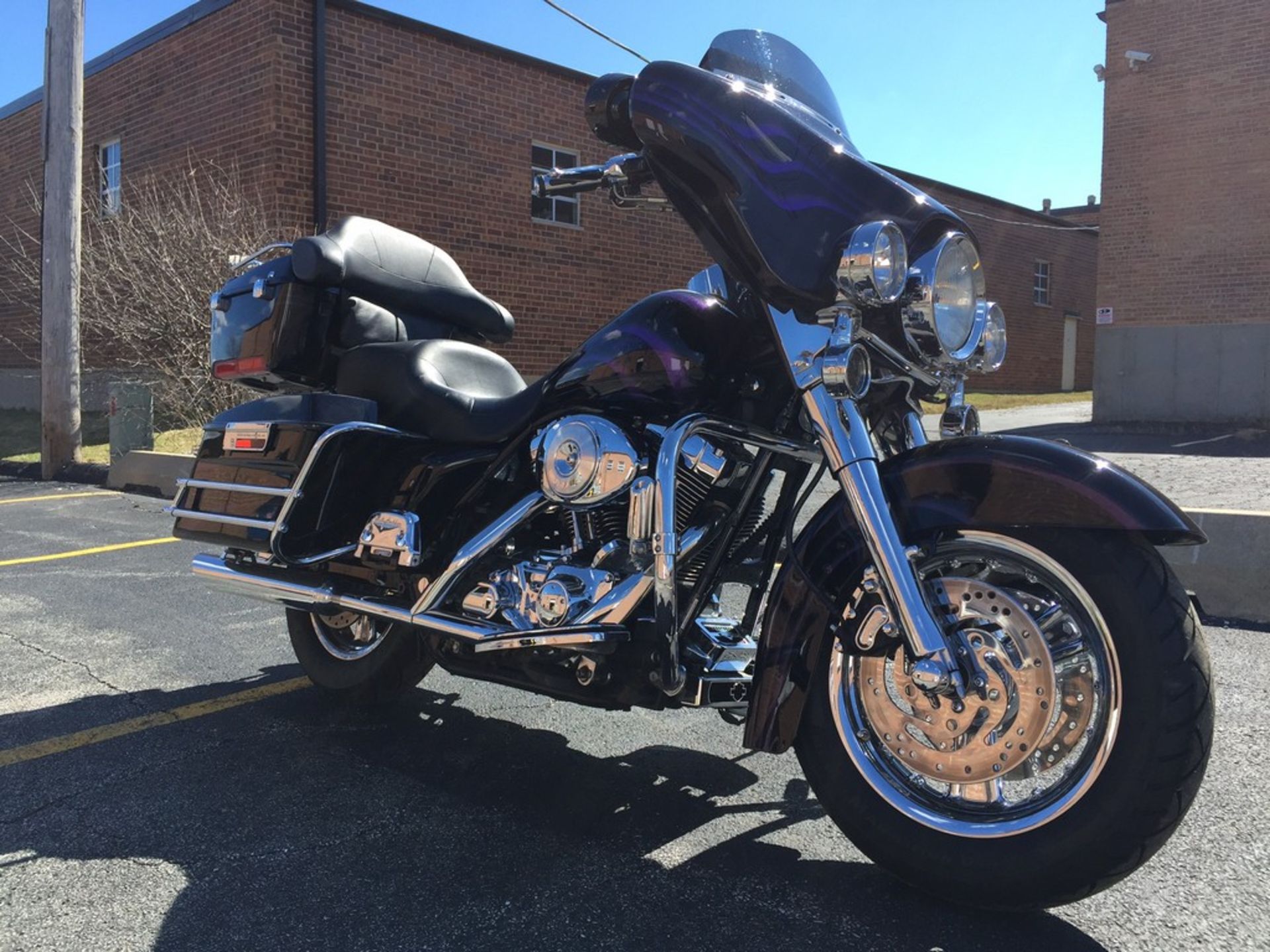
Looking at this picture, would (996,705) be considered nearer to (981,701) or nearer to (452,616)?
(981,701)

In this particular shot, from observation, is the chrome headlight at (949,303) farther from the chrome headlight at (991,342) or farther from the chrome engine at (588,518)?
the chrome engine at (588,518)

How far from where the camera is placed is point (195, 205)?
462 inches

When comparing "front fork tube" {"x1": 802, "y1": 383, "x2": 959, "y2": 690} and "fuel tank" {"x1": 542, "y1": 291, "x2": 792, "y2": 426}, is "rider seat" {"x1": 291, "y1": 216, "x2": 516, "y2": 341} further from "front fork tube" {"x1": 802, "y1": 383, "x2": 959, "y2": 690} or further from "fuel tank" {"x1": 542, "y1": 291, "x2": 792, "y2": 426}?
"front fork tube" {"x1": 802, "y1": 383, "x2": 959, "y2": 690}

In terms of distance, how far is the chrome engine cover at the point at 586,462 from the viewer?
8.76 ft

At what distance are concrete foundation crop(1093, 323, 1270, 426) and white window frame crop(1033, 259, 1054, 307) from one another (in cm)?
1050

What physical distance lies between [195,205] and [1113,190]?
13.3m

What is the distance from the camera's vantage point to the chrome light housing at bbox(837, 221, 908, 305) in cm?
227

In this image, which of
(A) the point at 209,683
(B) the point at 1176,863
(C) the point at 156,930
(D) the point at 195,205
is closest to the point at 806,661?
(B) the point at 1176,863

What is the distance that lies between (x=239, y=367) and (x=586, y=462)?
65.5 inches

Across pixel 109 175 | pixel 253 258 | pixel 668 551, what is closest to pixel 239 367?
pixel 253 258

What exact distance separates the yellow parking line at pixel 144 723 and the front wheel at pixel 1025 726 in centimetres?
233

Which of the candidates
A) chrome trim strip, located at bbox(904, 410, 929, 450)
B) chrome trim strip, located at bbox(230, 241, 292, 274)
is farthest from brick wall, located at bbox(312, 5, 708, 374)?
chrome trim strip, located at bbox(904, 410, 929, 450)

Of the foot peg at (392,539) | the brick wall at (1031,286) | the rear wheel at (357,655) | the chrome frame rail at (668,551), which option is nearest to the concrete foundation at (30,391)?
the rear wheel at (357,655)

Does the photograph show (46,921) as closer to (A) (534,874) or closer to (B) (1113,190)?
(A) (534,874)
